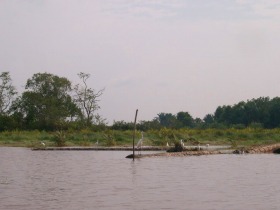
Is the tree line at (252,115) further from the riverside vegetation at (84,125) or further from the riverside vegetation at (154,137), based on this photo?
the riverside vegetation at (154,137)

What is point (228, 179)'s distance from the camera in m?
23.1

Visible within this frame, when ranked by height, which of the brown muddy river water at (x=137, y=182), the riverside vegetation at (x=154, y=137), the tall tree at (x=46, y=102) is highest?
the tall tree at (x=46, y=102)

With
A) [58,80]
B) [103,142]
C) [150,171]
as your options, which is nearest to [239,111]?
[58,80]

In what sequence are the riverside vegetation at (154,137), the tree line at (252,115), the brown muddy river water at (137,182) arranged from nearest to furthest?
1. the brown muddy river water at (137,182)
2. the riverside vegetation at (154,137)
3. the tree line at (252,115)

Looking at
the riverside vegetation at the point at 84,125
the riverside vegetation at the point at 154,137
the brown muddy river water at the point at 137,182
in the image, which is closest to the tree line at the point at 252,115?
the riverside vegetation at the point at 84,125

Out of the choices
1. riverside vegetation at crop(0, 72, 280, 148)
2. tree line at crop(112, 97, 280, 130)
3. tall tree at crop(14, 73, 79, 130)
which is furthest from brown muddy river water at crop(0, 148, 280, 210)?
tree line at crop(112, 97, 280, 130)

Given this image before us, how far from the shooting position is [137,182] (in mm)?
22156

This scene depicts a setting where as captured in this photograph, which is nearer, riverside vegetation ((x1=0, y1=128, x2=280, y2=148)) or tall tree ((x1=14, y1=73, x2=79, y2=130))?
riverside vegetation ((x1=0, y1=128, x2=280, y2=148))

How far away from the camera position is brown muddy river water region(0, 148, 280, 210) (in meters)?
16.7

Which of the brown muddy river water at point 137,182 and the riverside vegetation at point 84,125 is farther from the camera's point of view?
the riverside vegetation at point 84,125

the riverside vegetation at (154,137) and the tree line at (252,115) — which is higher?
the tree line at (252,115)

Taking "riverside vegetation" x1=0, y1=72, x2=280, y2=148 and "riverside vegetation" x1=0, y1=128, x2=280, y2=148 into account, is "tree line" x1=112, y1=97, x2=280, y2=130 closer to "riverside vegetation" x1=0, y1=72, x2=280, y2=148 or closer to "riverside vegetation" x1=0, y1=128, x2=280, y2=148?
"riverside vegetation" x1=0, y1=72, x2=280, y2=148

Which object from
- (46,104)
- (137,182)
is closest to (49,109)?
(46,104)

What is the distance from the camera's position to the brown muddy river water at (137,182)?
16688 millimetres
